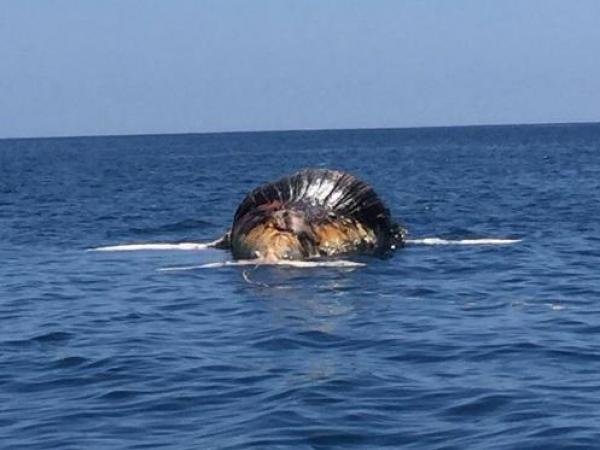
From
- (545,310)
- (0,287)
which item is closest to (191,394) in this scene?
(545,310)

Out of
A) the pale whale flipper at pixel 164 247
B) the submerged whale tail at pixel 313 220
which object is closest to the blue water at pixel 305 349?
the pale whale flipper at pixel 164 247

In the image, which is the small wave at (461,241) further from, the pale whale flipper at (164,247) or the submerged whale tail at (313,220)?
the pale whale flipper at (164,247)

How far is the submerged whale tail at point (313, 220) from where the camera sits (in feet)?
71.3

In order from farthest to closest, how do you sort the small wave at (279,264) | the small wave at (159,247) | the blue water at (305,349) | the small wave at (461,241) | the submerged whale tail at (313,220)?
the small wave at (461,241), the small wave at (159,247), the submerged whale tail at (313,220), the small wave at (279,264), the blue water at (305,349)

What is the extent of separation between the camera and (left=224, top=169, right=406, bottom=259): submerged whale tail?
856 inches

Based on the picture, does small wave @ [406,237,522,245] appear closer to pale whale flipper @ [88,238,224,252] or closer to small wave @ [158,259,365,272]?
pale whale flipper @ [88,238,224,252]

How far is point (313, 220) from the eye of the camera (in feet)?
72.6

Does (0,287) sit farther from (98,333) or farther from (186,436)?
(186,436)

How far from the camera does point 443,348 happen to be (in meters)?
13.8

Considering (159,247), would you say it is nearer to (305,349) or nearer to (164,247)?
(164,247)

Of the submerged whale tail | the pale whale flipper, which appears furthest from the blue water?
the submerged whale tail

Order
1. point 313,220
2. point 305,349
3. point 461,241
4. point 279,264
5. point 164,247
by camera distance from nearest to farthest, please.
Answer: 1. point 305,349
2. point 279,264
3. point 313,220
4. point 164,247
5. point 461,241

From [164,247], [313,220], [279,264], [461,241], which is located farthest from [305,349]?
[461,241]

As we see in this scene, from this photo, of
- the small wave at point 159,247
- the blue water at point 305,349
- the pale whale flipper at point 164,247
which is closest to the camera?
the blue water at point 305,349
